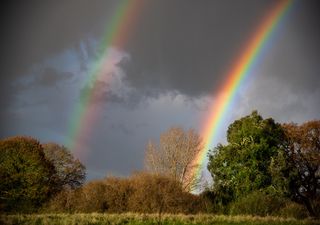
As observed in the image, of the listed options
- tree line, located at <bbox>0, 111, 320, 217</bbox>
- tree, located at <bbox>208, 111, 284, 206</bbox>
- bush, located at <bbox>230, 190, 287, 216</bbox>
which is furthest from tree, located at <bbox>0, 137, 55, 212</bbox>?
bush, located at <bbox>230, 190, 287, 216</bbox>

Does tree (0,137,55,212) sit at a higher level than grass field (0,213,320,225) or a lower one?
higher

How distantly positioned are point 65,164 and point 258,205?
28781 mm

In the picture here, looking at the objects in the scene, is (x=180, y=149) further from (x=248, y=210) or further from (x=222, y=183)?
(x=248, y=210)

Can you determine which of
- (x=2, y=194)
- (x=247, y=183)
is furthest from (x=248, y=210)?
(x=2, y=194)

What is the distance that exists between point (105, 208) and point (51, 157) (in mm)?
16610

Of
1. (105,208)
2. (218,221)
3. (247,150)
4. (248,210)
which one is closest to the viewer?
(218,221)

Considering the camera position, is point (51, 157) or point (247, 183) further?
point (51, 157)

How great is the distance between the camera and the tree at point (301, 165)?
5378 centimetres

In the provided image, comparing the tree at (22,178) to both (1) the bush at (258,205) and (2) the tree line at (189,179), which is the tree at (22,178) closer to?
(2) the tree line at (189,179)

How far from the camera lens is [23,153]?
57375mm

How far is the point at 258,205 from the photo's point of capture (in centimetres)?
4556

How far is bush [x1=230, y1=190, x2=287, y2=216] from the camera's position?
4506 cm

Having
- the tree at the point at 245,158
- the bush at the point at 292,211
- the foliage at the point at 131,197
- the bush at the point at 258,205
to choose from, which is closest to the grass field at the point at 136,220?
the bush at the point at 292,211

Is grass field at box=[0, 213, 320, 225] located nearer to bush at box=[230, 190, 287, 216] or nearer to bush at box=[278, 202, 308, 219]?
bush at box=[278, 202, 308, 219]
